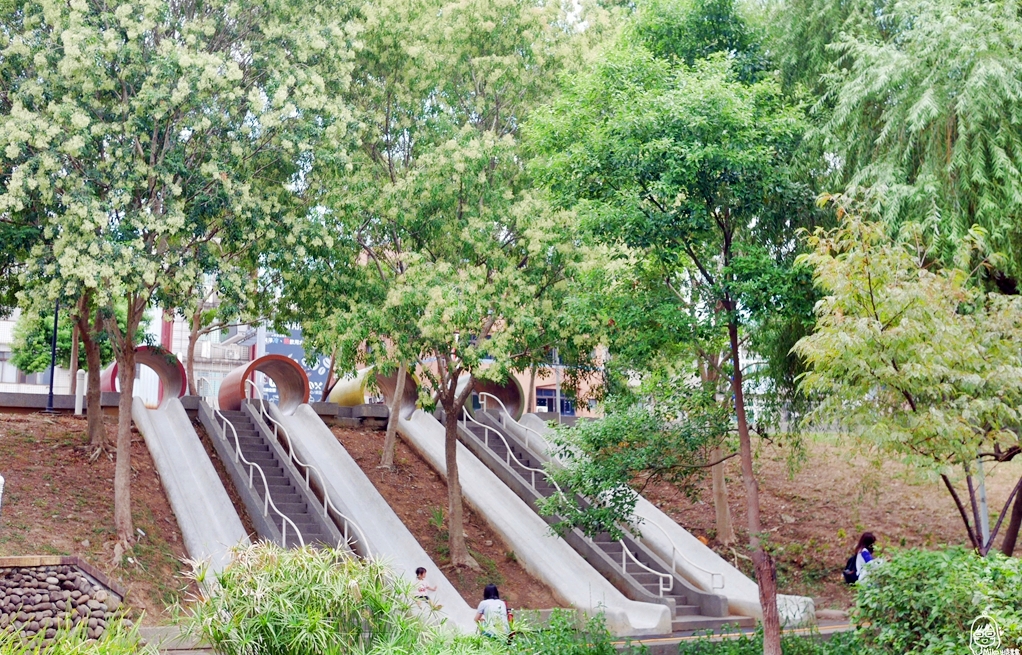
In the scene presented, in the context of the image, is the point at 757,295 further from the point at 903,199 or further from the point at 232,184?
the point at 232,184

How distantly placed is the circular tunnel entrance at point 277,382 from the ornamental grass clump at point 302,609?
46.3 ft

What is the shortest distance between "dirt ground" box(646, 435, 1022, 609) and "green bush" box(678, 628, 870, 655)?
6528 mm

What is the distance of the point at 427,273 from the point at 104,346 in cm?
1857

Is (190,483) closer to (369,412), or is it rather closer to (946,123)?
(369,412)

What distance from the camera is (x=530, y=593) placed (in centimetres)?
1777

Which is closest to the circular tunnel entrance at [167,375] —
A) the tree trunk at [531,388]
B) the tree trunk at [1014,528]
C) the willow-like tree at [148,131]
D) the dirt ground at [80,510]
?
the dirt ground at [80,510]

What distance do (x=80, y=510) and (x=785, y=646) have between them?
460 inches

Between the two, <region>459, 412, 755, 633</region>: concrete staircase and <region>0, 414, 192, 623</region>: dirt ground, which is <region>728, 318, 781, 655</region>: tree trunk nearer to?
<region>459, 412, 755, 633</region>: concrete staircase

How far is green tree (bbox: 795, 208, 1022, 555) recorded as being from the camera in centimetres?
962

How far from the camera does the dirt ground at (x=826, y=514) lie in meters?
19.9

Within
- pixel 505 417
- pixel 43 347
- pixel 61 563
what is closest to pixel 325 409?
pixel 505 417

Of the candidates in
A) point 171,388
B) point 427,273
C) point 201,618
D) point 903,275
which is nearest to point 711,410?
point 903,275

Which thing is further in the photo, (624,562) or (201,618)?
(624,562)

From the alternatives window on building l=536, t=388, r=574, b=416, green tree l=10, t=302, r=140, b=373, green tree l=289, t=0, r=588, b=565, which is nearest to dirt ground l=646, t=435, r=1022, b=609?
green tree l=289, t=0, r=588, b=565
